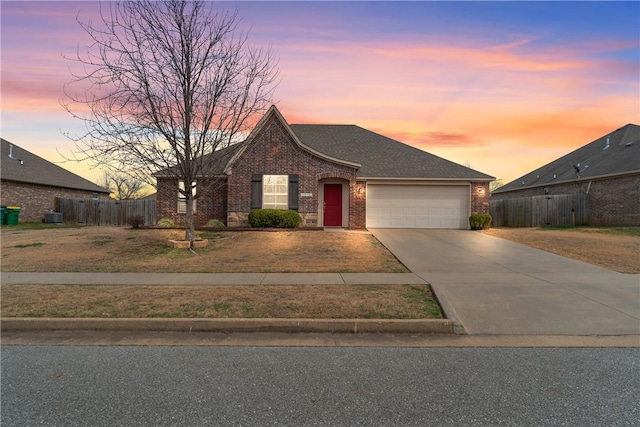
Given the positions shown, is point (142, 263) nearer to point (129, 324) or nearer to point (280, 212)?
point (129, 324)

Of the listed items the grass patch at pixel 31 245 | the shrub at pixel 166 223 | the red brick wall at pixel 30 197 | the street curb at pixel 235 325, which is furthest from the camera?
the red brick wall at pixel 30 197

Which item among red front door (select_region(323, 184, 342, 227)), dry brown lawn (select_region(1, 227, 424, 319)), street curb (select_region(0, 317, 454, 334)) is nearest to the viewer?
street curb (select_region(0, 317, 454, 334))

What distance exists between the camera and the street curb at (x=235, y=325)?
18.8ft

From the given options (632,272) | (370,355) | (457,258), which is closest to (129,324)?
(370,355)

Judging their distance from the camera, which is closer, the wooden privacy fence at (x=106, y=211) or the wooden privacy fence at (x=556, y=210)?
the wooden privacy fence at (x=556, y=210)

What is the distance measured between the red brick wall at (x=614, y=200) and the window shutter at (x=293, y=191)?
17.9 meters

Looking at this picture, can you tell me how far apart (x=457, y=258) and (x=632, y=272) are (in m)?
4.22

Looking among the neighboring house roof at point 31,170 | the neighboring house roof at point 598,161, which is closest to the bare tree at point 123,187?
the neighboring house roof at point 31,170

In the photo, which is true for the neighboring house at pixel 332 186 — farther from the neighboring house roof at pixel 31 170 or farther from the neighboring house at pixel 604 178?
the neighboring house roof at pixel 31 170

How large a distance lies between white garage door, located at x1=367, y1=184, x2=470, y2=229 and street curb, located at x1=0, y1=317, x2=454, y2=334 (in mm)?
14851

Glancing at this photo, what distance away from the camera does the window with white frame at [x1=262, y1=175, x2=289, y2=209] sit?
1911 cm

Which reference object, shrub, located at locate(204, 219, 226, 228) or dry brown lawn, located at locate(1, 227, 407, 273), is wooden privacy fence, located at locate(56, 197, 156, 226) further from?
dry brown lawn, located at locate(1, 227, 407, 273)

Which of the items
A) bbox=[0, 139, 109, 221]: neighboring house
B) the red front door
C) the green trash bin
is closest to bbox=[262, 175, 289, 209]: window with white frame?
the red front door

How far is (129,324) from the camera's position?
5.79m
